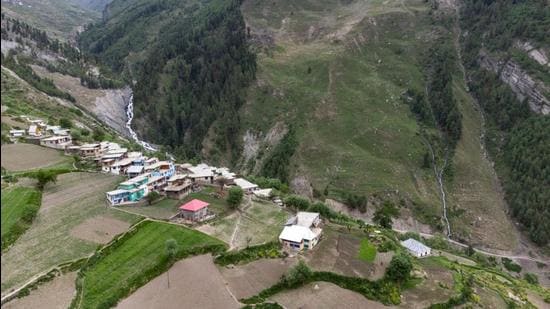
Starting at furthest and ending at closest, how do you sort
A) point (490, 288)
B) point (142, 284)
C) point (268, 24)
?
point (268, 24) → point (490, 288) → point (142, 284)

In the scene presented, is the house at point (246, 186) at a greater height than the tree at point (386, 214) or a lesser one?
greater

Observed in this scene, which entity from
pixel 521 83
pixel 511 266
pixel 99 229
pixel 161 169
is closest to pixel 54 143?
pixel 161 169

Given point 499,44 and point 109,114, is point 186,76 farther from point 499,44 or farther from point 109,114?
point 499,44

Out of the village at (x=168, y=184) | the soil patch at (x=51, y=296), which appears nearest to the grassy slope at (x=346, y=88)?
the village at (x=168, y=184)

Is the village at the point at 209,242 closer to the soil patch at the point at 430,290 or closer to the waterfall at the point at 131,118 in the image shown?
the soil patch at the point at 430,290

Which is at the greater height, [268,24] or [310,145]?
[268,24]

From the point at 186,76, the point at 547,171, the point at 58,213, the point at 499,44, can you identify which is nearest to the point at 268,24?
the point at 186,76
